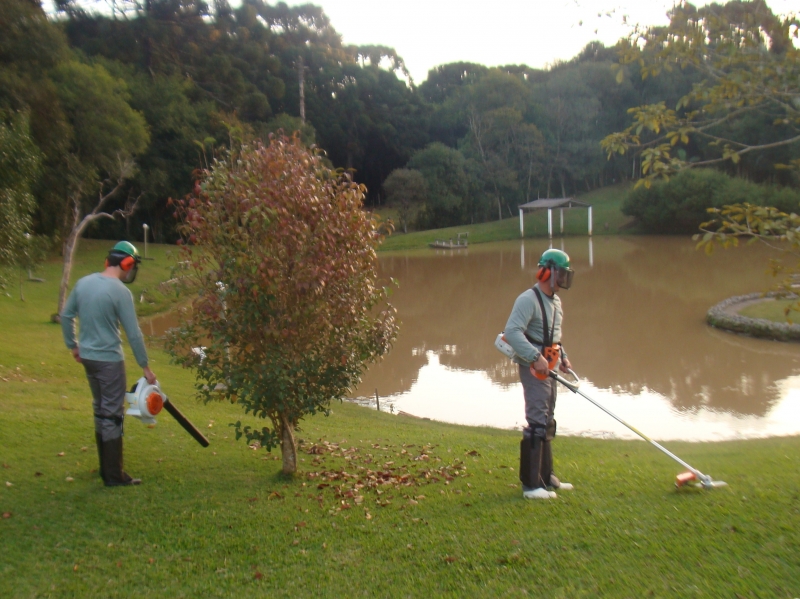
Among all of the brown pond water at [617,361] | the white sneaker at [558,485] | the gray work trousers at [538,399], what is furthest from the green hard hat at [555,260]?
the brown pond water at [617,361]

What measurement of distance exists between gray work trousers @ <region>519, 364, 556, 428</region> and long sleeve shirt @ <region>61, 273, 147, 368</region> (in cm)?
311

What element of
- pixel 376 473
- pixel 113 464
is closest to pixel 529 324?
pixel 376 473

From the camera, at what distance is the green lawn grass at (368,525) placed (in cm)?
409

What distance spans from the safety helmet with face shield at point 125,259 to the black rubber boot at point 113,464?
1358 mm

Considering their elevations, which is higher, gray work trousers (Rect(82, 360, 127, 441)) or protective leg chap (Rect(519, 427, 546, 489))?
gray work trousers (Rect(82, 360, 127, 441))

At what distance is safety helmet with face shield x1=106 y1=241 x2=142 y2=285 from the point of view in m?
5.63

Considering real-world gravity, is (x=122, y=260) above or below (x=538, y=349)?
above

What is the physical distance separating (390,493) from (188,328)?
2253 millimetres

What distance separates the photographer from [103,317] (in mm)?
5512

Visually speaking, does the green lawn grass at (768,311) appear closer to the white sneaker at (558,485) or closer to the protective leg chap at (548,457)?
the white sneaker at (558,485)

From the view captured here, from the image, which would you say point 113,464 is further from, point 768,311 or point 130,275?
point 768,311

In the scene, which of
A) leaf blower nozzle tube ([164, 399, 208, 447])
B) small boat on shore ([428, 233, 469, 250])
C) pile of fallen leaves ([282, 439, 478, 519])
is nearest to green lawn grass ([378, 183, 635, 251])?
small boat on shore ([428, 233, 469, 250])

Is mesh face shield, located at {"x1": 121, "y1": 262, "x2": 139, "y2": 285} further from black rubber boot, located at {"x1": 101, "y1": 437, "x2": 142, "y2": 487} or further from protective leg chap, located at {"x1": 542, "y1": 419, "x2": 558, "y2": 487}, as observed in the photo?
protective leg chap, located at {"x1": 542, "y1": 419, "x2": 558, "y2": 487}

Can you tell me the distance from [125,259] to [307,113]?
198 feet
